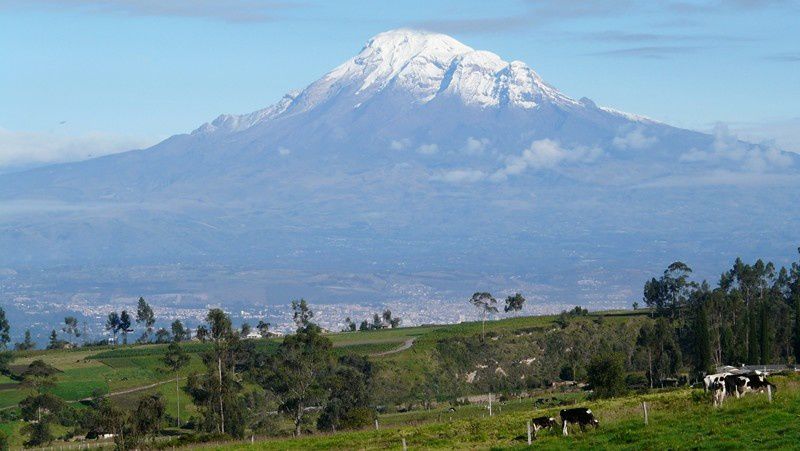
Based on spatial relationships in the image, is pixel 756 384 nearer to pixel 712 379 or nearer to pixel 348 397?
pixel 712 379

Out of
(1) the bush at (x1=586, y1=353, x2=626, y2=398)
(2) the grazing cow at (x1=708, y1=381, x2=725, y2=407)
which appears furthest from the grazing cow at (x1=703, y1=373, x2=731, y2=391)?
(1) the bush at (x1=586, y1=353, x2=626, y2=398)

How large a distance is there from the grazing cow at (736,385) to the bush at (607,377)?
26663mm

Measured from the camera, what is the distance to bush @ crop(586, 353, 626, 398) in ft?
228

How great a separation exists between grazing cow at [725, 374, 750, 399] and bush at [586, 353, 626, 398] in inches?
1050

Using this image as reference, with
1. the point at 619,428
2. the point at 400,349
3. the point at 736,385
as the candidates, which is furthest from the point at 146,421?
the point at 400,349

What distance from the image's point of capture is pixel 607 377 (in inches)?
2820

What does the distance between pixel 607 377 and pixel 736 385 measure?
3070 cm

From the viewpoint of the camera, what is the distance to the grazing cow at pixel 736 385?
41.1 metres

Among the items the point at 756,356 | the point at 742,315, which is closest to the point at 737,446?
the point at 756,356

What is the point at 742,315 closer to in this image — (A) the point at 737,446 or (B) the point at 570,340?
(B) the point at 570,340

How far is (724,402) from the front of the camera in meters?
40.4

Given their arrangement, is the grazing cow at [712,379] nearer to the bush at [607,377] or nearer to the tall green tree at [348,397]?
the tall green tree at [348,397]

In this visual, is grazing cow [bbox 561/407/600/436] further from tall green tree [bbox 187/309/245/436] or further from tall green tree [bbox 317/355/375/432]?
tall green tree [bbox 187/309/245/436]

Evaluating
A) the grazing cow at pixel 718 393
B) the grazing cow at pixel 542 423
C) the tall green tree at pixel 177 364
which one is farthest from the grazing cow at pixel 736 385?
the tall green tree at pixel 177 364
